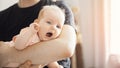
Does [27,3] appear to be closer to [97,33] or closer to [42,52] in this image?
[42,52]

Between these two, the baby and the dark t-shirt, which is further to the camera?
the dark t-shirt

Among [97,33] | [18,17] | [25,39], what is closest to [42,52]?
[25,39]

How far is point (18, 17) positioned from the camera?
46.8 inches

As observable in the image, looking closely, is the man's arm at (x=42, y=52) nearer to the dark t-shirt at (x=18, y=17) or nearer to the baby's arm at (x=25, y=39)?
the baby's arm at (x=25, y=39)

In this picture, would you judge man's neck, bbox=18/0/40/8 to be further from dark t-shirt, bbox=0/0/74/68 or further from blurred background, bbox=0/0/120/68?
blurred background, bbox=0/0/120/68

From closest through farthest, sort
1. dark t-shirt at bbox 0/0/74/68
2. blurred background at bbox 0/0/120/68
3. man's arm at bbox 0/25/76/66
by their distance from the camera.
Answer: man's arm at bbox 0/25/76/66 < dark t-shirt at bbox 0/0/74/68 < blurred background at bbox 0/0/120/68

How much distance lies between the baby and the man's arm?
0.02 m

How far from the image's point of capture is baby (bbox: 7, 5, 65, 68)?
821 mm

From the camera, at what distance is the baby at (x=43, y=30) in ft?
2.69

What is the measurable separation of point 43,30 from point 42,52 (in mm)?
95

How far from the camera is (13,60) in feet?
2.75

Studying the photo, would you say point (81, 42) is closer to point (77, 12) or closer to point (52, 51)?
point (77, 12)

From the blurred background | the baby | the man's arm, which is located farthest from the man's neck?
the blurred background

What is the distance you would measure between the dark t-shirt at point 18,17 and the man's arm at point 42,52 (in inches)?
10.8
